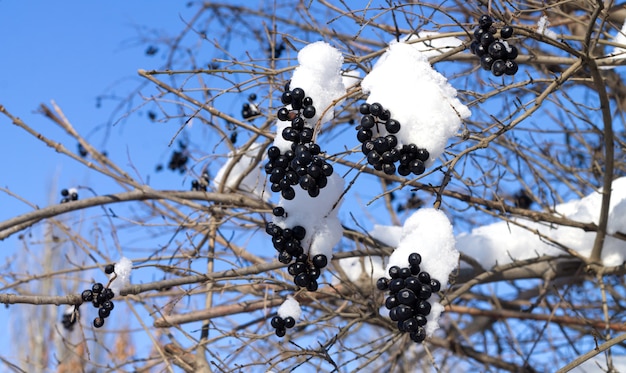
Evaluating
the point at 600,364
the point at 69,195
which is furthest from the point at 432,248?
the point at 600,364

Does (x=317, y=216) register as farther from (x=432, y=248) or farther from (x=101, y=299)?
(x=101, y=299)

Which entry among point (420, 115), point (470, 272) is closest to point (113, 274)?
point (420, 115)

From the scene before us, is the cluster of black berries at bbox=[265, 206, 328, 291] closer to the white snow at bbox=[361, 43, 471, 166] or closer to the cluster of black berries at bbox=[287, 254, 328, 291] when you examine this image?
the cluster of black berries at bbox=[287, 254, 328, 291]

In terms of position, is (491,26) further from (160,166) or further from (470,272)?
(160,166)

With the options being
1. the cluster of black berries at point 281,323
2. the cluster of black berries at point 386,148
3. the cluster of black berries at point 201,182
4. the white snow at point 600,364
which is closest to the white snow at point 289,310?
the cluster of black berries at point 281,323

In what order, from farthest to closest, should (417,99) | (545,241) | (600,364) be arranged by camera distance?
1. (600,364)
2. (545,241)
3. (417,99)

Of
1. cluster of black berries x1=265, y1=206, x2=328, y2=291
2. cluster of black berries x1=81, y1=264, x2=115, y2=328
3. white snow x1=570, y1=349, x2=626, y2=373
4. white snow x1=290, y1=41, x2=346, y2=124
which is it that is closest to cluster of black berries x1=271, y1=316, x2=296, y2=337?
cluster of black berries x1=265, y1=206, x2=328, y2=291

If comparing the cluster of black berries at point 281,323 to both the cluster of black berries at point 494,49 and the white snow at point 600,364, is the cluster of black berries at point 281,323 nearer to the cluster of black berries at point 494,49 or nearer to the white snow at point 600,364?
the cluster of black berries at point 494,49

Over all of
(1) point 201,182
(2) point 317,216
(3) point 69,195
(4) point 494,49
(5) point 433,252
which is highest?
(3) point 69,195
